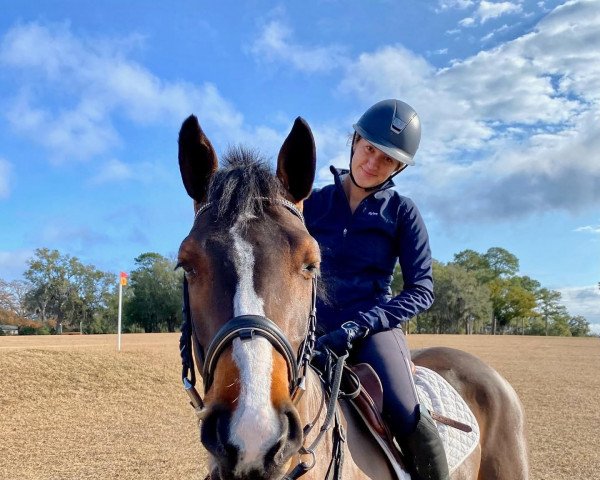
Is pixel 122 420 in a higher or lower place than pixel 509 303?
lower

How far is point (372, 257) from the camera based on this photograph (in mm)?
3342

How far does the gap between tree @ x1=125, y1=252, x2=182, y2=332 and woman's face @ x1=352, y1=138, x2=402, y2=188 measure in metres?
56.6

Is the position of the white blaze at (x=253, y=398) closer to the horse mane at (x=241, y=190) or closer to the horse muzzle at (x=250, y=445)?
the horse muzzle at (x=250, y=445)

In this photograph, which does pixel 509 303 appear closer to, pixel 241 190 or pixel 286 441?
pixel 241 190

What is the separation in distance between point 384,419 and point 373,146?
1.76 m

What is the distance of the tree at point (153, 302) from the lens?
60.0 m

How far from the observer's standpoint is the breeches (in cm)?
299

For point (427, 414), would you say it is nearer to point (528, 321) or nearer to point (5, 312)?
point (5, 312)

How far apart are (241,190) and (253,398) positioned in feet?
3.02

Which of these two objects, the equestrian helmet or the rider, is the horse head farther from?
the equestrian helmet

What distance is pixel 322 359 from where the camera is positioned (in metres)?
3.04

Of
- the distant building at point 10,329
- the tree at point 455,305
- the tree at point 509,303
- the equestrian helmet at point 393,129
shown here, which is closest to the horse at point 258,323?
the equestrian helmet at point 393,129

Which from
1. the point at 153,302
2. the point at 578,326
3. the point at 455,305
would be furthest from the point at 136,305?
the point at 578,326

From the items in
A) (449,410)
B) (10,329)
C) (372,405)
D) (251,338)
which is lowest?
(10,329)
